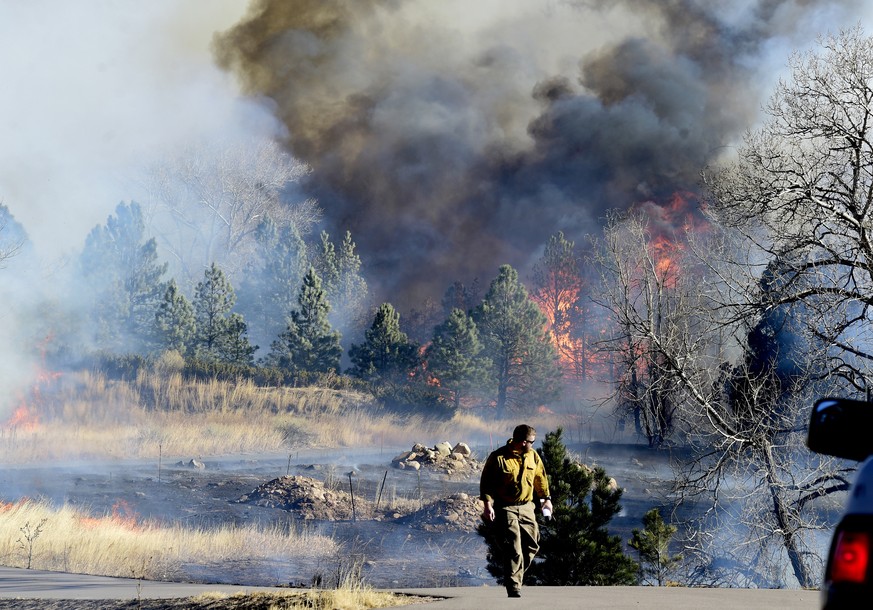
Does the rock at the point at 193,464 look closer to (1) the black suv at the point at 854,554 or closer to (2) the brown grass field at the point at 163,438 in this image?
(2) the brown grass field at the point at 163,438

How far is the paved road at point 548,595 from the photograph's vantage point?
9.26m

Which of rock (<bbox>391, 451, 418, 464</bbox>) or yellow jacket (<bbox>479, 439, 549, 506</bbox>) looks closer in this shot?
yellow jacket (<bbox>479, 439, 549, 506</bbox>)

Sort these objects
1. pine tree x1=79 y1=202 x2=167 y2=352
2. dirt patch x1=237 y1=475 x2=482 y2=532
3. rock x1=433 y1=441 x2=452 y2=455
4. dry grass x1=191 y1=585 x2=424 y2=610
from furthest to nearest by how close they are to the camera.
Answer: pine tree x1=79 y1=202 x2=167 y2=352 → rock x1=433 y1=441 x2=452 y2=455 → dirt patch x1=237 y1=475 x2=482 y2=532 → dry grass x1=191 y1=585 x2=424 y2=610

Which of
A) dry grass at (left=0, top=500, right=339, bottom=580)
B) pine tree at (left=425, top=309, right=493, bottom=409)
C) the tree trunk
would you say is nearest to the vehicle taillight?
dry grass at (left=0, top=500, right=339, bottom=580)

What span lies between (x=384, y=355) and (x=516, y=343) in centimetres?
808

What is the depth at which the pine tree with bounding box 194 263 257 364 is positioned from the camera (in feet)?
181

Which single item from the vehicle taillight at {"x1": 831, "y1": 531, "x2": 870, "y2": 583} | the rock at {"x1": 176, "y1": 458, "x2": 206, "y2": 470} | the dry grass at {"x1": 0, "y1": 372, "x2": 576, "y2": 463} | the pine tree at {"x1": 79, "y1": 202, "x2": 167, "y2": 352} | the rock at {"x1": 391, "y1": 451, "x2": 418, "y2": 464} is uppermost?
the pine tree at {"x1": 79, "y1": 202, "x2": 167, "y2": 352}

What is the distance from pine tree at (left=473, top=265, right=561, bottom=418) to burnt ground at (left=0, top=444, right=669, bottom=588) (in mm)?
16111

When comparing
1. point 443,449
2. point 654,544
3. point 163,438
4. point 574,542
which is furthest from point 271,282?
point 574,542

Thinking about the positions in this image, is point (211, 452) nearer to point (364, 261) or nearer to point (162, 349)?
point (162, 349)

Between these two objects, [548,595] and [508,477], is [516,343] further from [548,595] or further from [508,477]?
[508,477]

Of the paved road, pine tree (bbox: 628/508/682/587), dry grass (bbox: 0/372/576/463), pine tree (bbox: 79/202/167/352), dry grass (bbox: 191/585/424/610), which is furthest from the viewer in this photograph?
pine tree (bbox: 79/202/167/352)

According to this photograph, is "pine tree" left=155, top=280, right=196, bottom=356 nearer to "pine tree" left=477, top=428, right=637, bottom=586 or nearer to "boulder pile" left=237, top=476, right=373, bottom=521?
"boulder pile" left=237, top=476, right=373, bottom=521

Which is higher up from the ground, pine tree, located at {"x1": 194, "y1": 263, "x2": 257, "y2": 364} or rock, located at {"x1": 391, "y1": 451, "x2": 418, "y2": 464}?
pine tree, located at {"x1": 194, "y1": 263, "x2": 257, "y2": 364}
